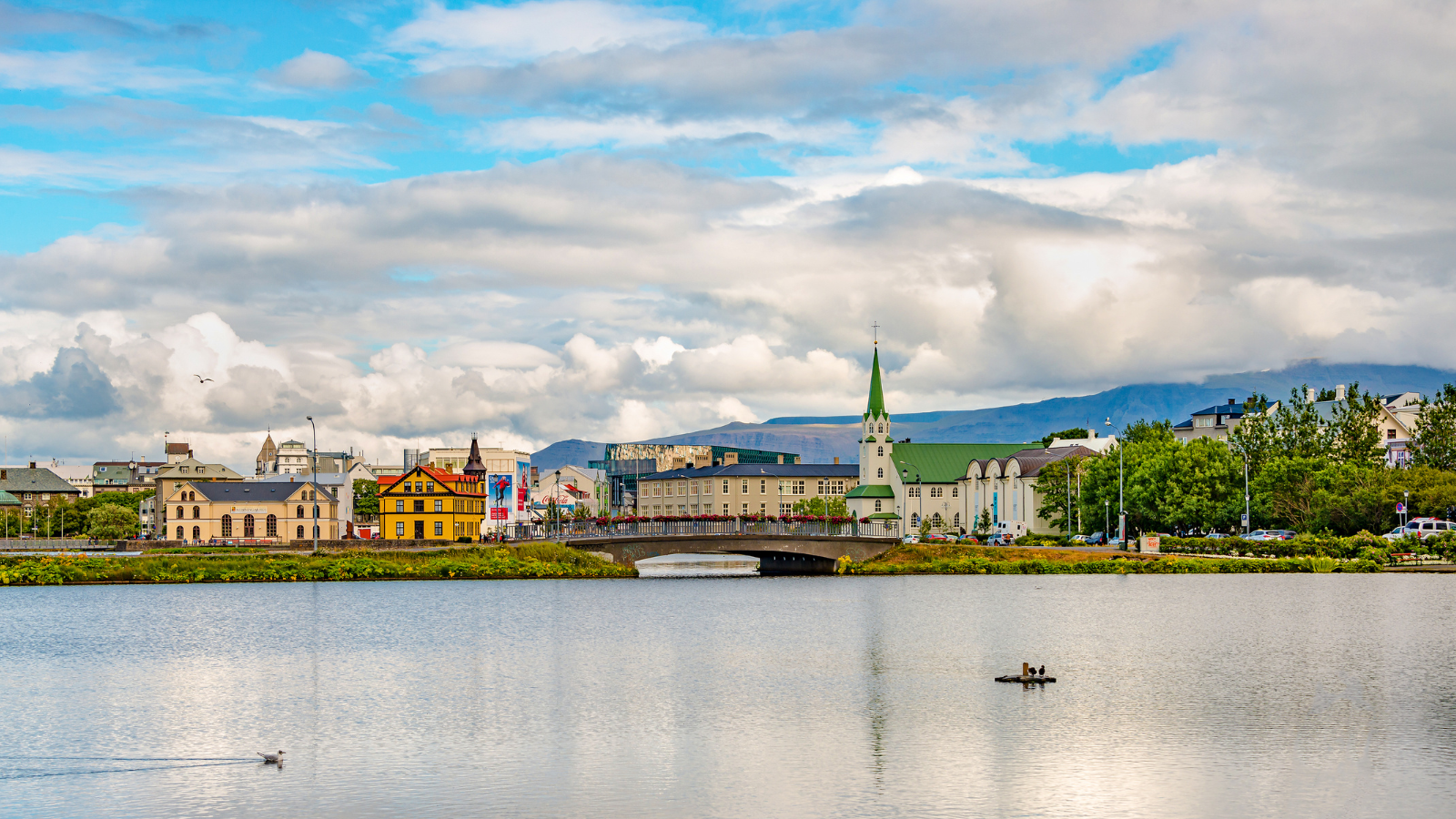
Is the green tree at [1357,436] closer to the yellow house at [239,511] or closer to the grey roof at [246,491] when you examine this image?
the yellow house at [239,511]

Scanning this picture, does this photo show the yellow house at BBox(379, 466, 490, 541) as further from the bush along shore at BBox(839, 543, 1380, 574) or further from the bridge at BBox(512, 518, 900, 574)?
the bush along shore at BBox(839, 543, 1380, 574)

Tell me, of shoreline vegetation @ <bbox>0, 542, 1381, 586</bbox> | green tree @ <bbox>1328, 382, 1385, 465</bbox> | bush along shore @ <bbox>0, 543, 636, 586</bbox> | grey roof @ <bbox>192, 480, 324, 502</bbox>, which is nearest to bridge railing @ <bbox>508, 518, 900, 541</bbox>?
shoreline vegetation @ <bbox>0, 542, 1381, 586</bbox>

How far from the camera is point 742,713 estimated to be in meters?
34.0

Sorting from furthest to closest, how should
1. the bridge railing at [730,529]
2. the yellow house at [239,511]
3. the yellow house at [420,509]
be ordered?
the yellow house at [420,509] < the yellow house at [239,511] < the bridge railing at [730,529]

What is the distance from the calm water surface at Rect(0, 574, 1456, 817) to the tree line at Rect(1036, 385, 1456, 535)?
193 feet

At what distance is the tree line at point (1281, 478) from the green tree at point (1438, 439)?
101mm

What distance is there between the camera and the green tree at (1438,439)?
5374 inches

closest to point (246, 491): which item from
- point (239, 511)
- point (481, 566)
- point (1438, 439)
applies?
point (239, 511)

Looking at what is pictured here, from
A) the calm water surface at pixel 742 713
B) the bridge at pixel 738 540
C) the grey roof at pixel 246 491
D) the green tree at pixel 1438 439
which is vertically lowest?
the calm water surface at pixel 742 713

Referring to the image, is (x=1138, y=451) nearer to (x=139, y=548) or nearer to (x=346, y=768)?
(x=139, y=548)

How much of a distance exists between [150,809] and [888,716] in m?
17.6

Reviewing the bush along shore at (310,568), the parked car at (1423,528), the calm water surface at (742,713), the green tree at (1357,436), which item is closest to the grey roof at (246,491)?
the bush along shore at (310,568)

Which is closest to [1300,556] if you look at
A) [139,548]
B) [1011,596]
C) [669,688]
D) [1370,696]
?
[1011,596]

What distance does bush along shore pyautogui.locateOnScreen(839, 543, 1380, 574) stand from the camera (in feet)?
322
